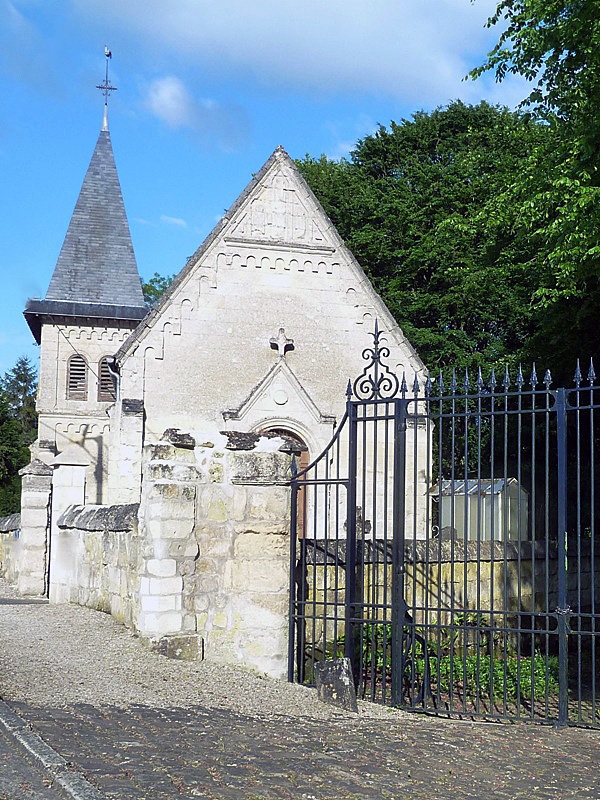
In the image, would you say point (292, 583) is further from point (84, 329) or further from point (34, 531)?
point (84, 329)

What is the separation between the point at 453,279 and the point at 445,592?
18567mm

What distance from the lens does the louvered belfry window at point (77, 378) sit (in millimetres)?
31922

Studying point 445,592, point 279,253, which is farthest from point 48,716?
point 279,253

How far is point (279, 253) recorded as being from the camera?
20.5 m

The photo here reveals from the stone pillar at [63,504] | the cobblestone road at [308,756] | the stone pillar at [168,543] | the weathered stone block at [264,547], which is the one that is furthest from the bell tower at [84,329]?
the cobblestone road at [308,756]

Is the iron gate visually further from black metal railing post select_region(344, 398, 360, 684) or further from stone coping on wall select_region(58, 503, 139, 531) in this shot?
stone coping on wall select_region(58, 503, 139, 531)

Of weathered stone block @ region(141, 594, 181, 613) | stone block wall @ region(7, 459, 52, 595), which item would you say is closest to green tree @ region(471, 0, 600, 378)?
weathered stone block @ region(141, 594, 181, 613)

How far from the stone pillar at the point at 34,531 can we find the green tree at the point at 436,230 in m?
13.5

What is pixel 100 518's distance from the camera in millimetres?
12547

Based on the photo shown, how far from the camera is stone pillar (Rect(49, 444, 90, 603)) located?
14.4m

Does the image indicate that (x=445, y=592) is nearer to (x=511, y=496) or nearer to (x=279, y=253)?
(x=511, y=496)

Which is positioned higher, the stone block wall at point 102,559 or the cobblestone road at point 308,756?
the stone block wall at point 102,559

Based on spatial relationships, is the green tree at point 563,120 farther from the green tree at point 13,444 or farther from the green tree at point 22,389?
the green tree at point 22,389

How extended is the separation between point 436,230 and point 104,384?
12154mm
